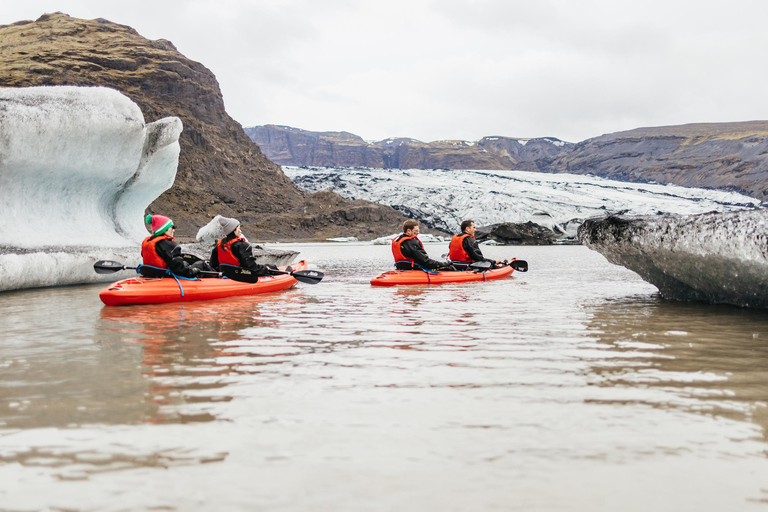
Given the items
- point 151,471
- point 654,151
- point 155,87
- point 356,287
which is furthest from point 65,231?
point 654,151

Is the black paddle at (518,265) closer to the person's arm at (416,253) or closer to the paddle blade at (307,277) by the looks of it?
the person's arm at (416,253)

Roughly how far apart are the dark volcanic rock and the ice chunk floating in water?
2864cm

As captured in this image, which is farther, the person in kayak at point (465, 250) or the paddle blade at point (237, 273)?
the person in kayak at point (465, 250)

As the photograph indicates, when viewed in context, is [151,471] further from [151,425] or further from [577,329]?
[577,329]

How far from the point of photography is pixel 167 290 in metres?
7.86

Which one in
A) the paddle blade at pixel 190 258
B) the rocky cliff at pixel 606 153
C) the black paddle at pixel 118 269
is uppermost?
the rocky cliff at pixel 606 153

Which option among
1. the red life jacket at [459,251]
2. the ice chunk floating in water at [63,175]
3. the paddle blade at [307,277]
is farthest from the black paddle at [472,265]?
the ice chunk floating in water at [63,175]

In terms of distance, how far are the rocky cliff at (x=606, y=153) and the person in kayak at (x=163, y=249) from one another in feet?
253

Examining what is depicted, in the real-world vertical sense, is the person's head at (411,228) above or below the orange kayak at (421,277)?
above

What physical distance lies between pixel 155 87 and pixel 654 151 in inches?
2912

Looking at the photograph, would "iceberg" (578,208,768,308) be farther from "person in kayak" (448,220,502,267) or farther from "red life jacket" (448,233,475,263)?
"red life jacket" (448,233,475,263)

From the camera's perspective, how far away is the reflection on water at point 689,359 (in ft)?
9.80

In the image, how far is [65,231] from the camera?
11.2 m

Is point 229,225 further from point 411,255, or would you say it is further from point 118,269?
point 411,255
